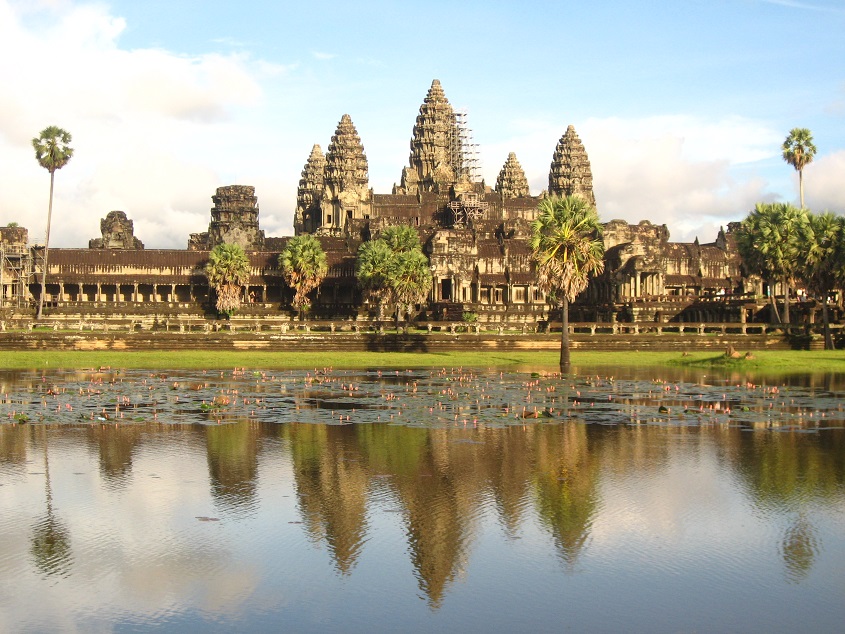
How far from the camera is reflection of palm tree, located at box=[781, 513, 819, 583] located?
1386 cm

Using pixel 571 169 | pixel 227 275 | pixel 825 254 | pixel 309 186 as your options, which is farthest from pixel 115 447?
pixel 309 186

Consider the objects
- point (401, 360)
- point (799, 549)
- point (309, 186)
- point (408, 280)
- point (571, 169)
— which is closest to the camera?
point (799, 549)

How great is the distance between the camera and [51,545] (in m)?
15.0

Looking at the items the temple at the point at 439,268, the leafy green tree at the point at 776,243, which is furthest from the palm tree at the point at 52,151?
the leafy green tree at the point at 776,243

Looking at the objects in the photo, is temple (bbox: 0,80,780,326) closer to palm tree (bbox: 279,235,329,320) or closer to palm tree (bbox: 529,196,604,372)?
palm tree (bbox: 279,235,329,320)

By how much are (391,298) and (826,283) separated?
113ft

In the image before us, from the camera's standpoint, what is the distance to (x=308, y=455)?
22.5m

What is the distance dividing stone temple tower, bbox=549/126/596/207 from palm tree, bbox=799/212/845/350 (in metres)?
83.5

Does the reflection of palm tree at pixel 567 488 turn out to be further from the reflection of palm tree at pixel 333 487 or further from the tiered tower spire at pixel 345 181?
the tiered tower spire at pixel 345 181

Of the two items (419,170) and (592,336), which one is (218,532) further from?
(419,170)

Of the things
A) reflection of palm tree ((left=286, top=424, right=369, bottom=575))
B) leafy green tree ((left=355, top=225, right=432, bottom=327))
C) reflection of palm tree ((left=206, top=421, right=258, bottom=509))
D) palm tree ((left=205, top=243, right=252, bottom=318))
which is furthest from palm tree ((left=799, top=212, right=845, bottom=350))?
palm tree ((left=205, top=243, right=252, bottom=318))

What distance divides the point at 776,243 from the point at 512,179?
8406 centimetres

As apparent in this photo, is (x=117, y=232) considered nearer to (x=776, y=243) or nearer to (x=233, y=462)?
(x=776, y=243)

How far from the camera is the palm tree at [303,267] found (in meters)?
97.1
